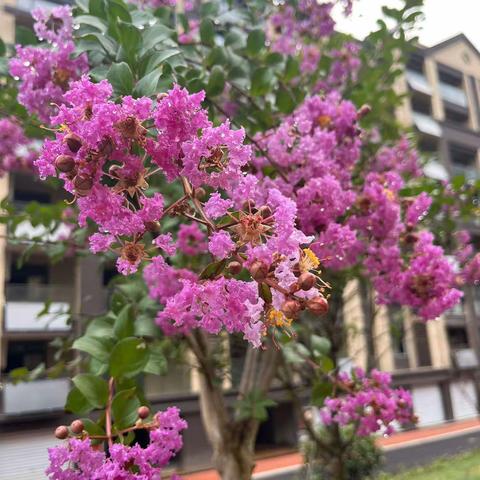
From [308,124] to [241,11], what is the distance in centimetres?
152

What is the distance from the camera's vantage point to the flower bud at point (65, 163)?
2.80 feet

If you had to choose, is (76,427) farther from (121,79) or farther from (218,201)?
(121,79)

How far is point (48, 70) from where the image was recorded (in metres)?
1.70

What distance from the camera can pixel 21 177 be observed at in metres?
11.4

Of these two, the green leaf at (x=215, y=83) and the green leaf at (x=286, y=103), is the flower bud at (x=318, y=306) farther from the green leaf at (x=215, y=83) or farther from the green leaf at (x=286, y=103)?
the green leaf at (x=286, y=103)

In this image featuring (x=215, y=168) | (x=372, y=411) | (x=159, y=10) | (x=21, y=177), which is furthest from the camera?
(x=21, y=177)

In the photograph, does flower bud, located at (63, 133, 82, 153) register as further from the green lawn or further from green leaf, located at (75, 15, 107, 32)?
the green lawn

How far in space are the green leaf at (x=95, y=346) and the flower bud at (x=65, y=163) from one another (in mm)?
650

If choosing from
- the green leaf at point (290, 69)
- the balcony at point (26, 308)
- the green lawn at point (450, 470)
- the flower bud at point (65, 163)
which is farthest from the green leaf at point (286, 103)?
the balcony at point (26, 308)

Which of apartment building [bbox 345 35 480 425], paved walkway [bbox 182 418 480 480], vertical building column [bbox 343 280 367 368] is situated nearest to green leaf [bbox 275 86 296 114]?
vertical building column [bbox 343 280 367 368]

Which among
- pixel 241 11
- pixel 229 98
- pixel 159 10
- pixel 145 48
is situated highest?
pixel 241 11

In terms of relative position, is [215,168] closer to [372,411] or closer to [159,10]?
[372,411]

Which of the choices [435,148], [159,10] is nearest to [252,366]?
[159,10]

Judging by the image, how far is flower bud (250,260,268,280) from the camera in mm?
823
